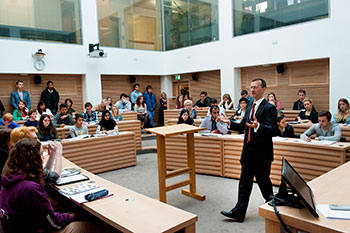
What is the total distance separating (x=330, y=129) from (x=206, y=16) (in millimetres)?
7499

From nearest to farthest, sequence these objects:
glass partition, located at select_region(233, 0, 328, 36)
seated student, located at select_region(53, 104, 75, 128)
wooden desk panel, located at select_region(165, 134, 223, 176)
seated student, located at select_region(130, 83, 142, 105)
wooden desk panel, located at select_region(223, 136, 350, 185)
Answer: wooden desk panel, located at select_region(223, 136, 350, 185)
wooden desk panel, located at select_region(165, 134, 223, 176)
seated student, located at select_region(53, 104, 75, 128)
glass partition, located at select_region(233, 0, 328, 36)
seated student, located at select_region(130, 83, 142, 105)

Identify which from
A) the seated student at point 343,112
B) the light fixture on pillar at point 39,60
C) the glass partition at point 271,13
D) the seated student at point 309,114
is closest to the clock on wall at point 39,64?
the light fixture on pillar at point 39,60

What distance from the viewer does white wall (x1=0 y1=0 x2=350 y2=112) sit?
7754 millimetres

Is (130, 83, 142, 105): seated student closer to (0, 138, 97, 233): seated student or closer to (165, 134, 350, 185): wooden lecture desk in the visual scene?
(165, 134, 350, 185): wooden lecture desk

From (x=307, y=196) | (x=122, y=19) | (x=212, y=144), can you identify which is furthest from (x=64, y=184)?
(x=122, y=19)

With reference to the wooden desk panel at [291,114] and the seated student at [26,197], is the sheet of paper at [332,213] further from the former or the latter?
the wooden desk panel at [291,114]

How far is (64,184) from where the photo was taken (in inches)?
114

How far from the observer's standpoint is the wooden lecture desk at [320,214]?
5.43 ft

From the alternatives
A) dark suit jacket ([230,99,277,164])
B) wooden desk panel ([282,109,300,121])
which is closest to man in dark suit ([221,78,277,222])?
dark suit jacket ([230,99,277,164])

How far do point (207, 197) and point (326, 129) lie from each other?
2.31 m

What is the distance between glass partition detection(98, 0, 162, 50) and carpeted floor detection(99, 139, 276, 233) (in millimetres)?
6460

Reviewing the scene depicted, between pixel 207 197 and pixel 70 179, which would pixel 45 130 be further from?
pixel 207 197

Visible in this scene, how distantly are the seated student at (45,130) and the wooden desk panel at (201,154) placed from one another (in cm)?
234

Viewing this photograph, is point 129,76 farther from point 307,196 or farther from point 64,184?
point 307,196
